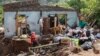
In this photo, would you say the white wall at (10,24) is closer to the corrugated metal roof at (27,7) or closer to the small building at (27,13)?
the small building at (27,13)

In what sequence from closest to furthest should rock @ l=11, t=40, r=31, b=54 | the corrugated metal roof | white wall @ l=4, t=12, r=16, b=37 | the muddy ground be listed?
the muddy ground < rock @ l=11, t=40, r=31, b=54 < white wall @ l=4, t=12, r=16, b=37 < the corrugated metal roof

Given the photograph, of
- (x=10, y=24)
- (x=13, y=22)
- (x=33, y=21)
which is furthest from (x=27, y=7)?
(x=10, y=24)

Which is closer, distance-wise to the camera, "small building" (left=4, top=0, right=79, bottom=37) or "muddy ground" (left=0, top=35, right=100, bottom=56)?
"muddy ground" (left=0, top=35, right=100, bottom=56)

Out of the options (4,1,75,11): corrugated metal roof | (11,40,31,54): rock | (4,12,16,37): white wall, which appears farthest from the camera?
(4,1,75,11): corrugated metal roof

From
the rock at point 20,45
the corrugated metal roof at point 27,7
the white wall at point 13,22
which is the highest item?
the corrugated metal roof at point 27,7

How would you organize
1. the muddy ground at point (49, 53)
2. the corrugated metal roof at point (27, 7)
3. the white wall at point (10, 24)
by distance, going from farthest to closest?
the corrugated metal roof at point (27, 7) → the white wall at point (10, 24) → the muddy ground at point (49, 53)

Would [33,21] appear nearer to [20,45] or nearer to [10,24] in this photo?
[10,24]

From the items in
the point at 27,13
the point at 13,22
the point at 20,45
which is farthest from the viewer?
the point at 27,13

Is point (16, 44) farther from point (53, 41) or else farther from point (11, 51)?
point (53, 41)

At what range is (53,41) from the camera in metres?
23.6

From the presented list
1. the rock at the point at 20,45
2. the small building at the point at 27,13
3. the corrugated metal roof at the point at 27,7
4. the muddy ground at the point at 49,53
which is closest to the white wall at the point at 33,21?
the small building at the point at 27,13

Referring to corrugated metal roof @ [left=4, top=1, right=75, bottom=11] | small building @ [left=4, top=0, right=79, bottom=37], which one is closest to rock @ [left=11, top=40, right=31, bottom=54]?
small building @ [left=4, top=0, right=79, bottom=37]

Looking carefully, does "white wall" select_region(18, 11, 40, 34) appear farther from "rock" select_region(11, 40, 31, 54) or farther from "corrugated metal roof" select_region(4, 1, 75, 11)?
"rock" select_region(11, 40, 31, 54)

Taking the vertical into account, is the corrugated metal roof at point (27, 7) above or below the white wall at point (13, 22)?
above
